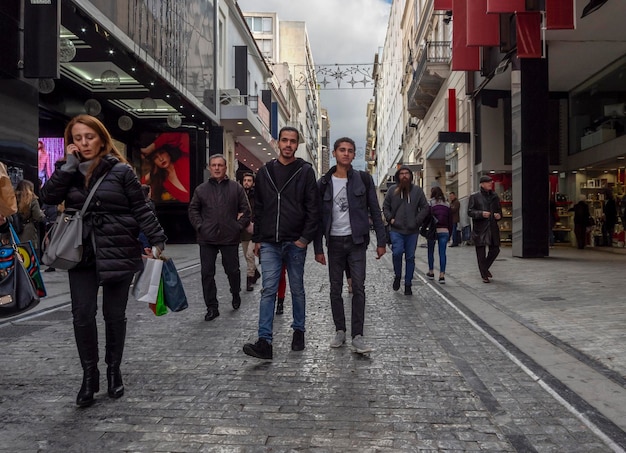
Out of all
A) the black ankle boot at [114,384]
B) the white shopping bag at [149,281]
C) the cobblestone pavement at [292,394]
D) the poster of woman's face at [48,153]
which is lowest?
the cobblestone pavement at [292,394]

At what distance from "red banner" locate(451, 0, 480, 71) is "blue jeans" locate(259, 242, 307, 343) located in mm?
13260

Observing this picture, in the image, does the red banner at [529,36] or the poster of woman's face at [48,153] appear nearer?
the red banner at [529,36]

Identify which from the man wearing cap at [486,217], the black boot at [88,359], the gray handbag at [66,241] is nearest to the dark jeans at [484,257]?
the man wearing cap at [486,217]

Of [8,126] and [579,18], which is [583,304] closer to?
[579,18]

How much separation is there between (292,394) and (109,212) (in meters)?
1.61

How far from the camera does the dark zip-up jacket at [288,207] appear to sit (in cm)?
464

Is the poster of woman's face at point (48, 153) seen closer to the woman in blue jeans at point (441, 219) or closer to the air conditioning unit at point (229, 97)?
the air conditioning unit at point (229, 97)

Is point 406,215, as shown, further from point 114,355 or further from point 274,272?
point 114,355

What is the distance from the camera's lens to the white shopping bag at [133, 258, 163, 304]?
3.74 m

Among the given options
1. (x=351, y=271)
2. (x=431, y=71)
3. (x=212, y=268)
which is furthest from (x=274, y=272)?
(x=431, y=71)

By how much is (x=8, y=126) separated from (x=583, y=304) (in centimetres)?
923

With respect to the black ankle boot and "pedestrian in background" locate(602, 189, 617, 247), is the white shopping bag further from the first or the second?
"pedestrian in background" locate(602, 189, 617, 247)

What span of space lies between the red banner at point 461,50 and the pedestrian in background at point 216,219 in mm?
11578

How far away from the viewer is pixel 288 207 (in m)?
4.65
